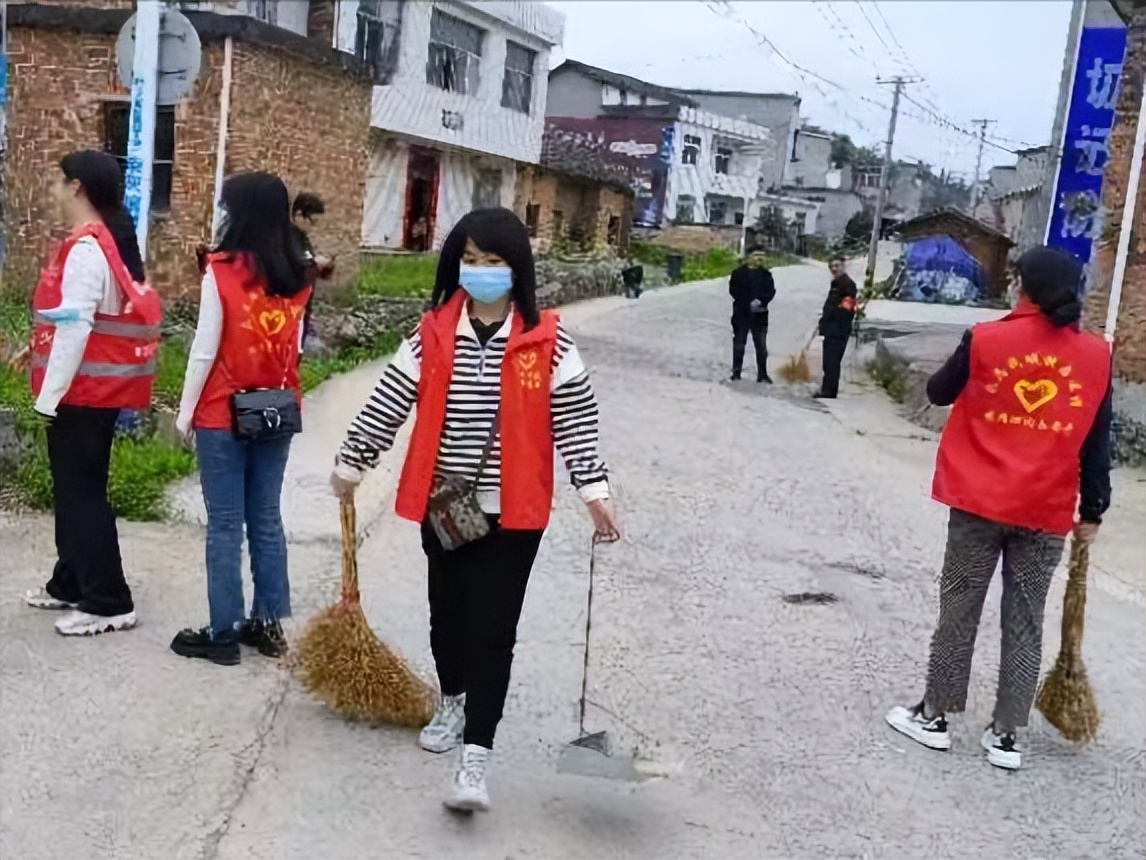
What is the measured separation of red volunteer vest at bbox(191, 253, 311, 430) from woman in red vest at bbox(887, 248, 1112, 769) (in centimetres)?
225

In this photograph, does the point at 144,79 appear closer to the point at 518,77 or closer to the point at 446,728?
the point at 446,728

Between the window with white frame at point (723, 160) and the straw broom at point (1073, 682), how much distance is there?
37.9m

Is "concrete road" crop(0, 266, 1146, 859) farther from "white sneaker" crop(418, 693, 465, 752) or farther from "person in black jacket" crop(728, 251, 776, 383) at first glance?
"person in black jacket" crop(728, 251, 776, 383)

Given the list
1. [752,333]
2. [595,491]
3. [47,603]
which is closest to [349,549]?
[595,491]

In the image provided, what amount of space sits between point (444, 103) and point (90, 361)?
20952 millimetres

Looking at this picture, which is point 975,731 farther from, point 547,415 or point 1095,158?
point 1095,158

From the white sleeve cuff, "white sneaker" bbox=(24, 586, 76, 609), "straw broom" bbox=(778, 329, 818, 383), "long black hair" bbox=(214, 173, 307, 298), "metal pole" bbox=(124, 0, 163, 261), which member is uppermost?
"metal pole" bbox=(124, 0, 163, 261)

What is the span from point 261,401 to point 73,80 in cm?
915

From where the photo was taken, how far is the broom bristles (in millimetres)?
4152

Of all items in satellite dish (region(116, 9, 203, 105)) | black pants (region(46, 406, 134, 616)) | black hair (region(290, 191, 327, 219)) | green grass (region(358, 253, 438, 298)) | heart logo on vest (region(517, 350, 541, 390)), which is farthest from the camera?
green grass (region(358, 253, 438, 298))

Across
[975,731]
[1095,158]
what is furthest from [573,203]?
[975,731]

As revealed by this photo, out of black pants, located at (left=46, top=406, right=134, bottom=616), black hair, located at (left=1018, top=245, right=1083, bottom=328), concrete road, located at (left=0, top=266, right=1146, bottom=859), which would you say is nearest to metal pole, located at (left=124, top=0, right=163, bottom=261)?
concrete road, located at (left=0, top=266, right=1146, bottom=859)

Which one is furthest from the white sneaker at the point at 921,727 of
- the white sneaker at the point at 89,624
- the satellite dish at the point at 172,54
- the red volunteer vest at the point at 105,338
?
the satellite dish at the point at 172,54

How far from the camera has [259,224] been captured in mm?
4234
